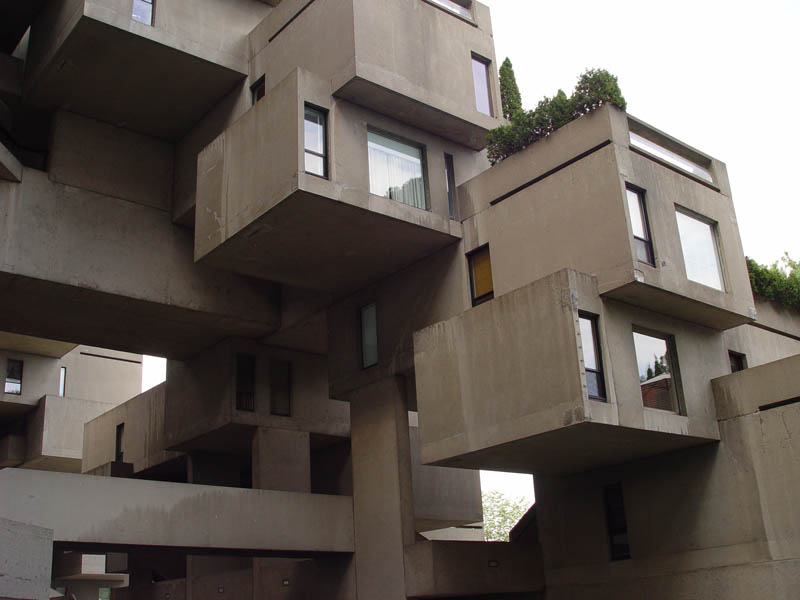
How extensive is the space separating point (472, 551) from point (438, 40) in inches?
449

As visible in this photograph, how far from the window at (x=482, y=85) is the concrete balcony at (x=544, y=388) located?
21.5 feet

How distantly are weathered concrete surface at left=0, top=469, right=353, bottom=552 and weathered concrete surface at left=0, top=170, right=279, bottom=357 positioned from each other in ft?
16.3

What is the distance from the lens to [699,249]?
17547 millimetres

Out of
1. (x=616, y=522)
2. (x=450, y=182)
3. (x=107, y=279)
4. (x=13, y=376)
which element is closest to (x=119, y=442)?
(x=13, y=376)

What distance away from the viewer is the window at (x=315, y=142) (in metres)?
17.4

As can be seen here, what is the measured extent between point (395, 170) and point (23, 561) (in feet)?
36.1

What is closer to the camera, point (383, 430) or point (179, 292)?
point (383, 430)

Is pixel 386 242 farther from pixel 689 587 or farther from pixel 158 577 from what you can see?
pixel 158 577

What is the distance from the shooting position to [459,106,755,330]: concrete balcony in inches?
631

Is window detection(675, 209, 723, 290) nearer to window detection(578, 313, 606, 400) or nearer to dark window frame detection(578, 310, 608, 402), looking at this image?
dark window frame detection(578, 310, 608, 402)

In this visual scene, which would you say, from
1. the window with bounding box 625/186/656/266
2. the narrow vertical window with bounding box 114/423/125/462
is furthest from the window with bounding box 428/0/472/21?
the narrow vertical window with bounding box 114/423/125/462

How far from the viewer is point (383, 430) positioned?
19.7 metres

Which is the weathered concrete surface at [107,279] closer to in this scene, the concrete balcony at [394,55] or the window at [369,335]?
the window at [369,335]

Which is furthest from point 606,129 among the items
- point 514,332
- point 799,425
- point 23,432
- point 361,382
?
point 23,432
